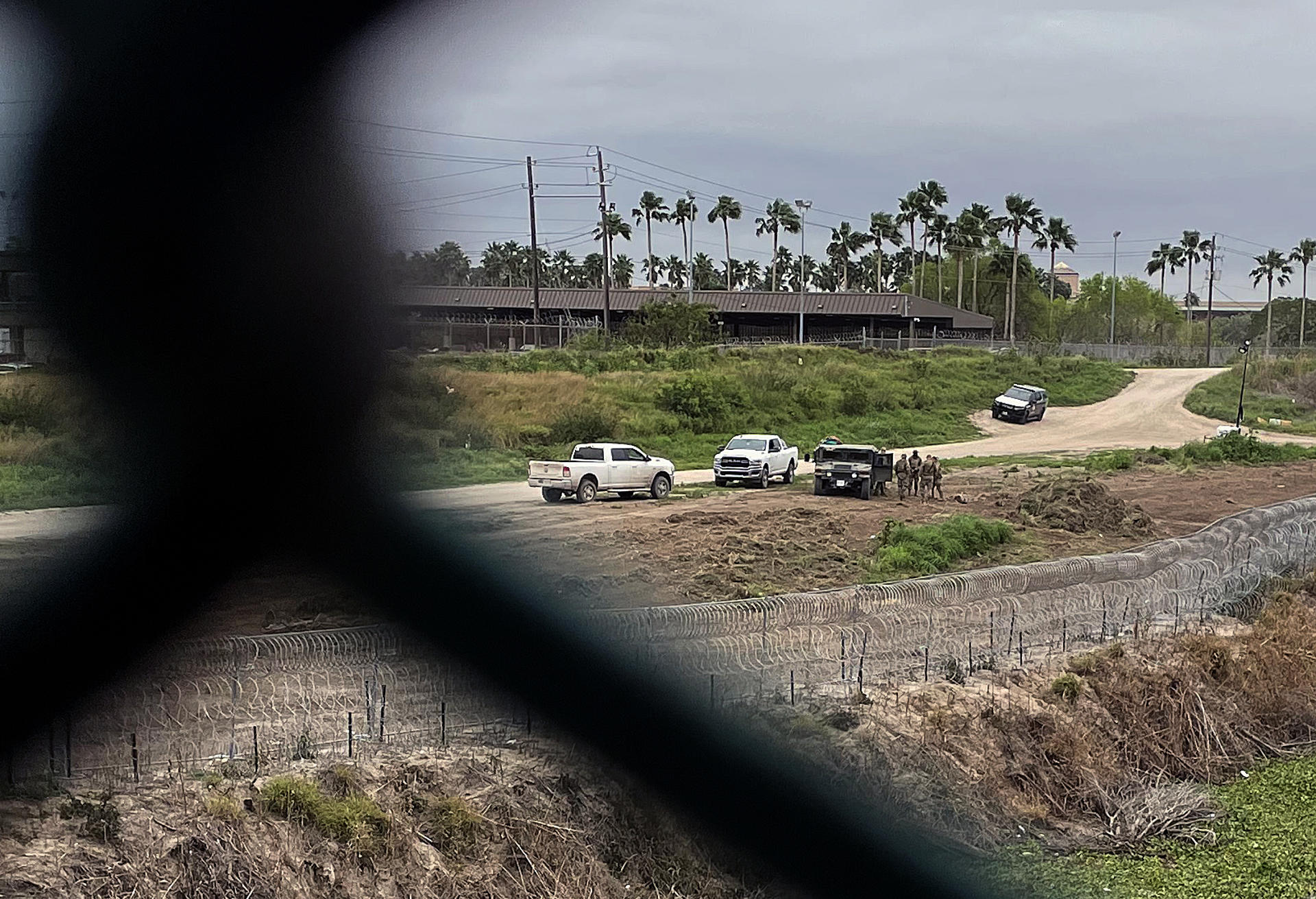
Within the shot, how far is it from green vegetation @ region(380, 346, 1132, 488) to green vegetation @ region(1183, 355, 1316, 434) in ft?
16.8

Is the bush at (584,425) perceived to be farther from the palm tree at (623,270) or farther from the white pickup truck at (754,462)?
the palm tree at (623,270)

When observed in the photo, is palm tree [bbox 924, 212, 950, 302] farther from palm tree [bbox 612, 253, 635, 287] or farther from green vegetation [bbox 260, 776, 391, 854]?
green vegetation [bbox 260, 776, 391, 854]

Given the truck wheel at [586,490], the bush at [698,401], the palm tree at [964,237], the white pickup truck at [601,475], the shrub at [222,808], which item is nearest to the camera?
the shrub at [222,808]

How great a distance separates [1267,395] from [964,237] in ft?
114

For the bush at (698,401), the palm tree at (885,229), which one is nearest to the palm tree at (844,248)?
the palm tree at (885,229)

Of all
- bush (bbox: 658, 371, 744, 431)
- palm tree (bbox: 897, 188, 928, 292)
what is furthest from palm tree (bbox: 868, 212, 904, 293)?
bush (bbox: 658, 371, 744, 431)

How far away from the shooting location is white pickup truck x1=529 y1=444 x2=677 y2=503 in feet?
97.2

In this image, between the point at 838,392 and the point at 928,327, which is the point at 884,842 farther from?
the point at 928,327

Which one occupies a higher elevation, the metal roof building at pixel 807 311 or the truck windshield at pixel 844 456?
the metal roof building at pixel 807 311

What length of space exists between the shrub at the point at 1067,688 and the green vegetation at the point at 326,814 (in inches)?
358

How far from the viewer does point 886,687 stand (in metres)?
15.9

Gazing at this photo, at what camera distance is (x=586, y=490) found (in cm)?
3047

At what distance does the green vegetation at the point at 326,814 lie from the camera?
37.6 feet

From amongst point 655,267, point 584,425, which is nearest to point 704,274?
point 655,267
